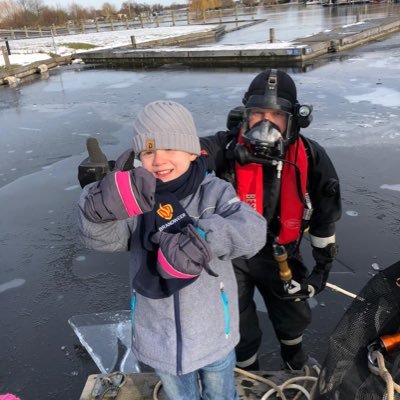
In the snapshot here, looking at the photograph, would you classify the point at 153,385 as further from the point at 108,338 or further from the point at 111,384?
the point at 108,338

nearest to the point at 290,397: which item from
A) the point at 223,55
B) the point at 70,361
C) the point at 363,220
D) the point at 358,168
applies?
the point at 70,361

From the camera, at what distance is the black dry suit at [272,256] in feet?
6.18

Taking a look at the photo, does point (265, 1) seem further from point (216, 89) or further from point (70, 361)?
point (70, 361)

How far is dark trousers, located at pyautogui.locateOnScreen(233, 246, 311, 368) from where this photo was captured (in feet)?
6.64

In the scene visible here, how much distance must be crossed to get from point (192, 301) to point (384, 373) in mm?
661

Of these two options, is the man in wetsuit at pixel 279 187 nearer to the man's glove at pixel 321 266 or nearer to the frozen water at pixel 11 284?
the man's glove at pixel 321 266

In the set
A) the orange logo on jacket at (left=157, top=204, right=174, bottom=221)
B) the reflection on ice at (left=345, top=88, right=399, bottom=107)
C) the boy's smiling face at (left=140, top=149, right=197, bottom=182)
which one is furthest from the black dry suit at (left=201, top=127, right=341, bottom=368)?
the reflection on ice at (left=345, top=88, right=399, bottom=107)

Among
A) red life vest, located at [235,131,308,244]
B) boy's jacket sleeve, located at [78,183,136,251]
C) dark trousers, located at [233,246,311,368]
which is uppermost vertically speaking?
boy's jacket sleeve, located at [78,183,136,251]

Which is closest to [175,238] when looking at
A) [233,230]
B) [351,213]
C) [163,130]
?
[233,230]

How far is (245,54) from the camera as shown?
48.6 ft

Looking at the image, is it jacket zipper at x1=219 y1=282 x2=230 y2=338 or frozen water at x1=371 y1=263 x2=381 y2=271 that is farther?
frozen water at x1=371 y1=263 x2=381 y2=271

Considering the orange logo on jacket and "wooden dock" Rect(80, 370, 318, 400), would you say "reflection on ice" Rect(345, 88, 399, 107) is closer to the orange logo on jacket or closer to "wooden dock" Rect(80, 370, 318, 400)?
"wooden dock" Rect(80, 370, 318, 400)

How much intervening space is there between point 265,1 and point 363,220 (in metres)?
92.4

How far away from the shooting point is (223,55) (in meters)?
15.2
